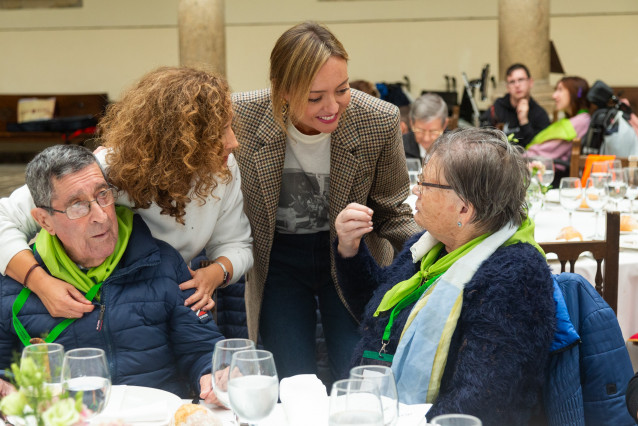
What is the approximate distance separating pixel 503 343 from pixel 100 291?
1.02 meters

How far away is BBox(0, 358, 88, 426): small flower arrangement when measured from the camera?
1.15m

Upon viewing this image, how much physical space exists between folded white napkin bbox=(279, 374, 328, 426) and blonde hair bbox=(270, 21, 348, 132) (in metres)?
1.06

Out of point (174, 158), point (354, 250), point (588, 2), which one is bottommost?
point (354, 250)

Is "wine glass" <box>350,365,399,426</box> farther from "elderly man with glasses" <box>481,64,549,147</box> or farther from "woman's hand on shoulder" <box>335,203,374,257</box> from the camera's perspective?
"elderly man with glasses" <box>481,64,549,147</box>

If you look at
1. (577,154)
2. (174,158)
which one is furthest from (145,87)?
(577,154)

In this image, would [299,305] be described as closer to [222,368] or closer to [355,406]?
[222,368]

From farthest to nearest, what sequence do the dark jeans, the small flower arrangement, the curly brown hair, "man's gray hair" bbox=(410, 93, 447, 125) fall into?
1. "man's gray hair" bbox=(410, 93, 447, 125)
2. the dark jeans
3. the curly brown hair
4. the small flower arrangement

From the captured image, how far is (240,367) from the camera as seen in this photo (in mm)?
1415

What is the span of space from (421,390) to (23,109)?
1289 cm

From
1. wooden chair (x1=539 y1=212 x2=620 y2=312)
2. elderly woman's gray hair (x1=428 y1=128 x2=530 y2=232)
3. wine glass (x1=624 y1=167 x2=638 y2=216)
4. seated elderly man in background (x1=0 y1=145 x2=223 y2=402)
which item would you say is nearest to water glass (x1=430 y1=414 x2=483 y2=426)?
elderly woman's gray hair (x1=428 y1=128 x2=530 y2=232)

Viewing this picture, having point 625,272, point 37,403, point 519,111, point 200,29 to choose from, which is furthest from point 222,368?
point 200,29

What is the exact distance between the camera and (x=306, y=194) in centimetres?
279

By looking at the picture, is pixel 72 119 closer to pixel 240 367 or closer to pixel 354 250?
pixel 354 250

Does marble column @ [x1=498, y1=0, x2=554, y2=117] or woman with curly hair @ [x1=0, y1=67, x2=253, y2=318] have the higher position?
marble column @ [x1=498, y1=0, x2=554, y2=117]
